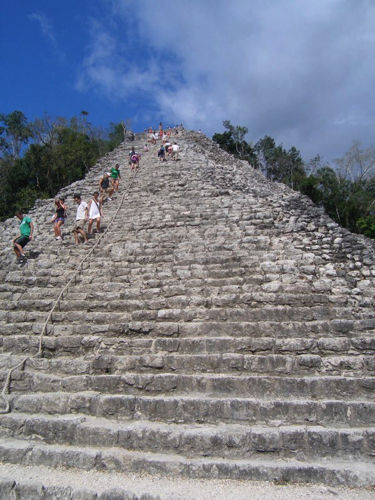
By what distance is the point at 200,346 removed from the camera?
3.74 m

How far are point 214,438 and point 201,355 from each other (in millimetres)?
942

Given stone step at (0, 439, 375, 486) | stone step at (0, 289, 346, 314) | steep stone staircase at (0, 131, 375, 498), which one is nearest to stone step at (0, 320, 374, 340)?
steep stone staircase at (0, 131, 375, 498)

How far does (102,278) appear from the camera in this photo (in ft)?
17.5

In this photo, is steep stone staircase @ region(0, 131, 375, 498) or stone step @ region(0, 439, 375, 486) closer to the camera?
stone step @ region(0, 439, 375, 486)

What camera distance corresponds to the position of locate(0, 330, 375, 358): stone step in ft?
11.7

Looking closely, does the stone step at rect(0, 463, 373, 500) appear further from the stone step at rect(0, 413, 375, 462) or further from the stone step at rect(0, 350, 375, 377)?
the stone step at rect(0, 350, 375, 377)

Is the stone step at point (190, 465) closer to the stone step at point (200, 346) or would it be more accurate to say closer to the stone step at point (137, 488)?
the stone step at point (137, 488)

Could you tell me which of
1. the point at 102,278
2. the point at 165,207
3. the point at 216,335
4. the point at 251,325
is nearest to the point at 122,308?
the point at 102,278

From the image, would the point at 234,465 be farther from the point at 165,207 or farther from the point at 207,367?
the point at 165,207

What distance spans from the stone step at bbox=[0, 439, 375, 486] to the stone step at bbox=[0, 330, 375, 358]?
1.06 meters

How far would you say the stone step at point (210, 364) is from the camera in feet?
11.2

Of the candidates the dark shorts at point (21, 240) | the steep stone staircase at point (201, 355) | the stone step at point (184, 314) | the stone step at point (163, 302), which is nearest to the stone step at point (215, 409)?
the steep stone staircase at point (201, 355)

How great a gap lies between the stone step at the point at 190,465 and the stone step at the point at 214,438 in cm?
6

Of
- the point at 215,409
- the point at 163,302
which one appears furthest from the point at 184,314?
the point at 215,409
